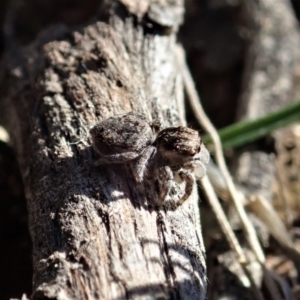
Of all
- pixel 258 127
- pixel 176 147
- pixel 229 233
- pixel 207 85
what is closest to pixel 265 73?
pixel 207 85

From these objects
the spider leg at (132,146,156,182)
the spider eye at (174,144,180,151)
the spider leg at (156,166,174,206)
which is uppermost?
the spider eye at (174,144,180,151)

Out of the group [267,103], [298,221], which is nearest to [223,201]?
[298,221]

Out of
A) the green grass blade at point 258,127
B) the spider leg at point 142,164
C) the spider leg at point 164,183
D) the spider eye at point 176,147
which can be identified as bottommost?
the spider leg at point 164,183

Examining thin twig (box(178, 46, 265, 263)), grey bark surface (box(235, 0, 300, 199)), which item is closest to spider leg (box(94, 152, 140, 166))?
thin twig (box(178, 46, 265, 263))

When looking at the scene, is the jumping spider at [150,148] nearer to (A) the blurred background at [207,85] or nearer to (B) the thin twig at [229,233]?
(B) the thin twig at [229,233]

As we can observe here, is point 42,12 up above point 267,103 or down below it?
above

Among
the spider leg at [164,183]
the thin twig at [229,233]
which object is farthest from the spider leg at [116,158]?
the thin twig at [229,233]

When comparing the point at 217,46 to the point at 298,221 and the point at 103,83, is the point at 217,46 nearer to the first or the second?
the point at 298,221

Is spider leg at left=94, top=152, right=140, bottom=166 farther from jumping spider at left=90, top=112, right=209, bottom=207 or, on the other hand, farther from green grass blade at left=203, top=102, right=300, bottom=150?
green grass blade at left=203, top=102, right=300, bottom=150
